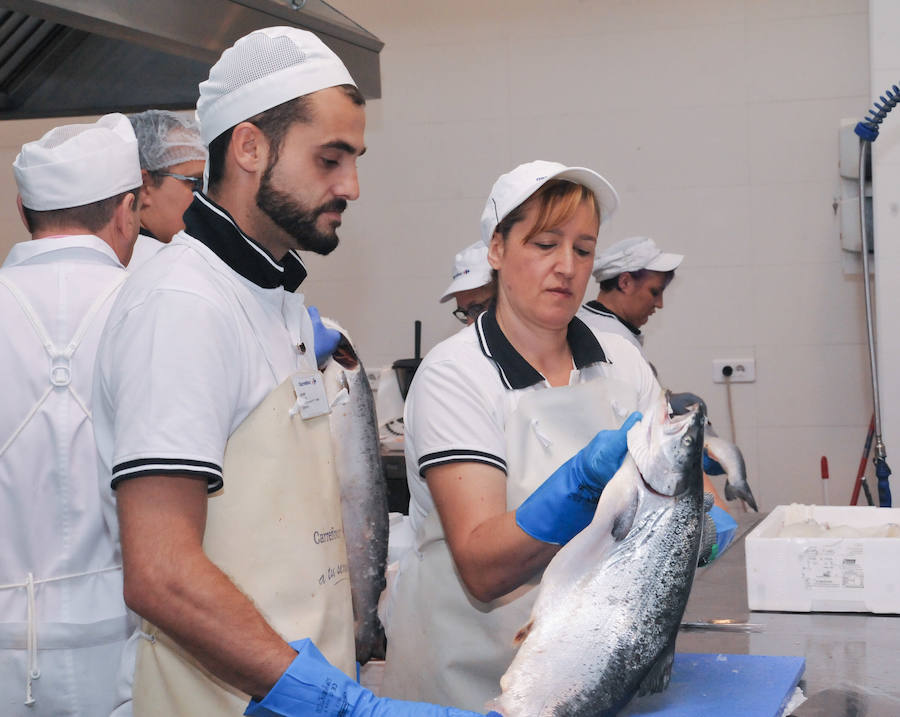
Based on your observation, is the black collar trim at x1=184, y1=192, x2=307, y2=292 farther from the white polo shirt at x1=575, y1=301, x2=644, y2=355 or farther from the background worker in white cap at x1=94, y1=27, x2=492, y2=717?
the white polo shirt at x1=575, y1=301, x2=644, y2=355

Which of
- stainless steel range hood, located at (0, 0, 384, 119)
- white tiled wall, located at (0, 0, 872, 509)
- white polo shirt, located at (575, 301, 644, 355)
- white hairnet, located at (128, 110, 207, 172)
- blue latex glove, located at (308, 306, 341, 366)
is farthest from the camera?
white tiled wall, located at (0, 0, 872, 509)

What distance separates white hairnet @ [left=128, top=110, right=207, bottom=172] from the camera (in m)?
2.50

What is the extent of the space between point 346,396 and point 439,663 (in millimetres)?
513

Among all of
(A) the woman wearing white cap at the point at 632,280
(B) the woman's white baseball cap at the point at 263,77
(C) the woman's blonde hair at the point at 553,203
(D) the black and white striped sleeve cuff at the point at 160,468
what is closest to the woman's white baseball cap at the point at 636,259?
(A) the woman wearing white cap at the point at 632,280

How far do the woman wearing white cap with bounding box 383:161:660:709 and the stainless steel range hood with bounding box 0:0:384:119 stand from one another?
3.04ft

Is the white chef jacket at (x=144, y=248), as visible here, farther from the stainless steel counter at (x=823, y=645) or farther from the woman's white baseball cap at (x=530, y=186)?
the stainless steel counter at (x=823, y=645)

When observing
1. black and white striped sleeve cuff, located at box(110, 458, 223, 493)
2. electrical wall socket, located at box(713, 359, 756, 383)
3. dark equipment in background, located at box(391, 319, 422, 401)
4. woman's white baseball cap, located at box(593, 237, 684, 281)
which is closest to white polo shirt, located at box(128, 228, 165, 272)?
black and white striped sleeve cuff, located at box(110, 458, 223, 493)

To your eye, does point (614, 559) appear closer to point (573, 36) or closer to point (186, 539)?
point (186, 539)

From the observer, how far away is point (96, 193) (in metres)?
2.04

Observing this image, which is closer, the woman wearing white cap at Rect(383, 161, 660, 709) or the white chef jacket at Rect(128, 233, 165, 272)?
the woman wearing white cap at Rect(383, 161, 660, 709)

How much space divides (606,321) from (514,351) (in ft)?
7.09

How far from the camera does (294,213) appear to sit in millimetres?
1438

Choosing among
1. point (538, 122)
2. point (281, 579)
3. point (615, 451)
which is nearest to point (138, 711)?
point (281, 579)

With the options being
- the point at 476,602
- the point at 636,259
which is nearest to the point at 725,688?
the point at 476,602
